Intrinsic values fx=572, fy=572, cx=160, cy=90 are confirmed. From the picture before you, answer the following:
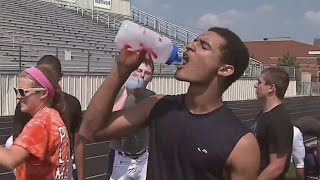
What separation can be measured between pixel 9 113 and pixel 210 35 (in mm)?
18440

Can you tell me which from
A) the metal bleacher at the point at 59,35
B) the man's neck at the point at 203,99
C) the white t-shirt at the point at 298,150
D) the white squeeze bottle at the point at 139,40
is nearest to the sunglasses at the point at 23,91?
the white squeeze bottle at the point at 139,40

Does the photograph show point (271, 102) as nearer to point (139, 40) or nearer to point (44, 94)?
point (44, 94)

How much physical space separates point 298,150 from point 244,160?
134 inches

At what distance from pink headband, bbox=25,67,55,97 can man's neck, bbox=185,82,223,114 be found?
1.17m

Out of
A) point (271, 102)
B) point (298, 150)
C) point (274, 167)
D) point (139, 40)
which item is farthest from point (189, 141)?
point (298, 150)

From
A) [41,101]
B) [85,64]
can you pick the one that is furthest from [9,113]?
Result: [41,101]

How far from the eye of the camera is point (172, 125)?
2.57 meters

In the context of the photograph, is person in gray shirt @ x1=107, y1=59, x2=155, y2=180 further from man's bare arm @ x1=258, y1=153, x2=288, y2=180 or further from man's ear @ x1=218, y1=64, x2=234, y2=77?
man's ear @ x1=218, y1=64, x2=234, y2=77

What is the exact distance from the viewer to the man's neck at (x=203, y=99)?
8.40 feet

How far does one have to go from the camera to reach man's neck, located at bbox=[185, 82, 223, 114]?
2.56 metres

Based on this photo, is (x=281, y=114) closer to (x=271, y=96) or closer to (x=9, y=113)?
(x=271, y=96)

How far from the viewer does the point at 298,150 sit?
5645 mm

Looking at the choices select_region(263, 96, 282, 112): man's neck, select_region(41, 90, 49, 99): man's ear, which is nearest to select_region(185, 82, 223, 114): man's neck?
select_region(41, 90, 49, 99): man's ear

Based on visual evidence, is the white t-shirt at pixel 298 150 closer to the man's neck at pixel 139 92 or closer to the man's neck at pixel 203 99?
the man's neck at pixel 139 92
